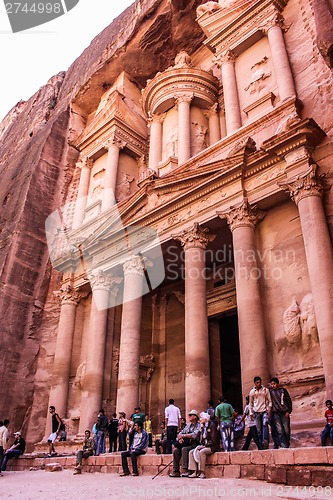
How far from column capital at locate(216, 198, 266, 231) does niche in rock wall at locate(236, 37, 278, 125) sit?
4.81 meters

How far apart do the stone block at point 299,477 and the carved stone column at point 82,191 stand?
60.5 feet

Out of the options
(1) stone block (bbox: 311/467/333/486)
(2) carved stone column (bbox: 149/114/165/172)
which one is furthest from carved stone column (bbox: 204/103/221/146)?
(1) stone block (bbox: 311/467/333/486)

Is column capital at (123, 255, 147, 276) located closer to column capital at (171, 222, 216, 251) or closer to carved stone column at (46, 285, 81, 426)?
column capital at (171, 222, 216, 251)

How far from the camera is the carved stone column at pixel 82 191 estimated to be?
2271 centimetres

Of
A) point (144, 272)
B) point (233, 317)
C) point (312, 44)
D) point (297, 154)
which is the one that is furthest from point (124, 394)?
point (312, 44)

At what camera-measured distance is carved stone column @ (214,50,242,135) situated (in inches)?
653

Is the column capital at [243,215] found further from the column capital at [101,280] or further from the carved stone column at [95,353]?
the carved stone column at [95,353]

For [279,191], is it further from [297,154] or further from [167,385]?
[167,385]

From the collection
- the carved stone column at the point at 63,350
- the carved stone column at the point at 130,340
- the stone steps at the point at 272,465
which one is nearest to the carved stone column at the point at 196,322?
the carved stone column at the point at 130,340

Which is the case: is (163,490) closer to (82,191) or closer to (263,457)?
(263,457)

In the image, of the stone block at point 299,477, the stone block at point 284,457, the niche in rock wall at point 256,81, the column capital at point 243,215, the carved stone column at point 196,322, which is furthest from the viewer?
the niche in rock wall at point 256,81

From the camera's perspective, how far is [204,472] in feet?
22.1

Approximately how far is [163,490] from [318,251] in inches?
271

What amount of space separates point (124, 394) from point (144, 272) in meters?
4.90
